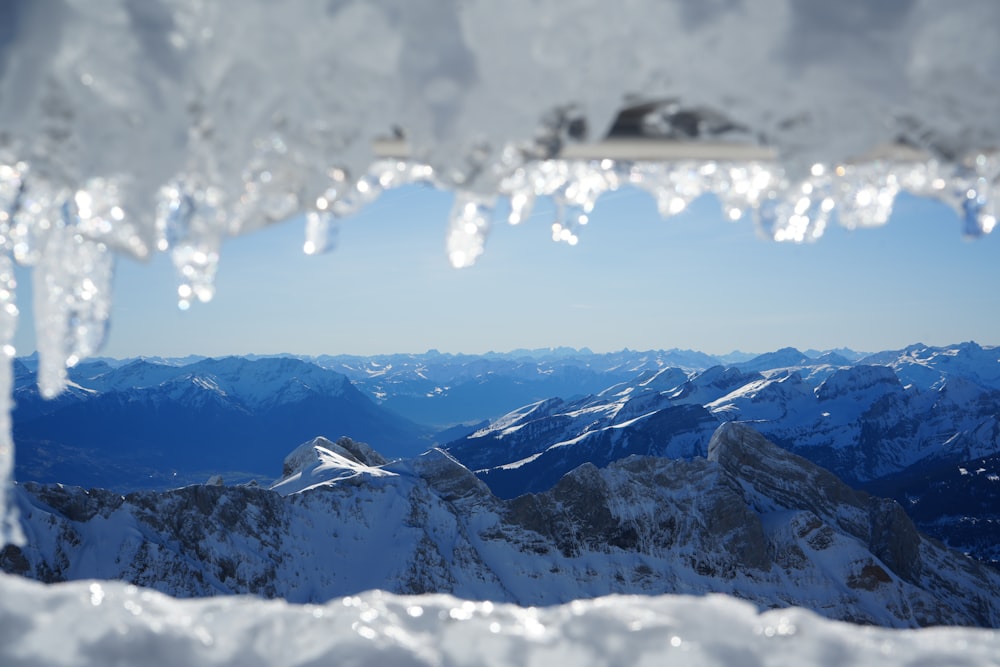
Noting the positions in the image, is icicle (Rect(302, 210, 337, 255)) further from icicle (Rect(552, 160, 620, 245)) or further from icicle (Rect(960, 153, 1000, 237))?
icicle (Rect(960, 153, 1000, 237))

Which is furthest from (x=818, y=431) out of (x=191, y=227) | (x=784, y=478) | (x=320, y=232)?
(x=191, y=227)

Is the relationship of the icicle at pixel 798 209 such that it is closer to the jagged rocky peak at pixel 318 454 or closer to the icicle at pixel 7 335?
the icicle at pixel 7 335

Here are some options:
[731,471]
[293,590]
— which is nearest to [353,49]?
[293,590]

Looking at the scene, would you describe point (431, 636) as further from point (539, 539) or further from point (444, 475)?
point (444, 475)

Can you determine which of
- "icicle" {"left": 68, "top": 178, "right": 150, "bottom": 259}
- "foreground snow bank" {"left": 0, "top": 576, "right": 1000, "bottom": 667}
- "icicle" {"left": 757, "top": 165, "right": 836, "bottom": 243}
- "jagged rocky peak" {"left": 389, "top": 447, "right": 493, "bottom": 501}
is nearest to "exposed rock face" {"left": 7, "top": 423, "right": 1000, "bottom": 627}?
"jagged rocky peak" {"left": 389, "top": 447, "right": 493, "bottom": 501}

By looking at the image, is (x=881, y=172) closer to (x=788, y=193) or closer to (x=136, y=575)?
(x=788, y=193)

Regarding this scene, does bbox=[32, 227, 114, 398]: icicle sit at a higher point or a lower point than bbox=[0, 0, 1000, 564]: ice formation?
lower

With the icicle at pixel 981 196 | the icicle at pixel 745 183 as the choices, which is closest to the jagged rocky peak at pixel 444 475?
the icicle at pixel 745 183
